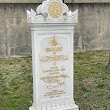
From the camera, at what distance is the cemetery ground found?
5168 millimetres

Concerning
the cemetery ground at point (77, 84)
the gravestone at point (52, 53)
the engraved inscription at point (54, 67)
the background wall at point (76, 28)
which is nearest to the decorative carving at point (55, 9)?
the gravestone at point (52, 53)

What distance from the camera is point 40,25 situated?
3980mm

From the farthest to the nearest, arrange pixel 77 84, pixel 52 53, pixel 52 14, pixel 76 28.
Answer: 1. pixel 76 28
2. pixel 77 84
3. pixel 52 53
4. pixel 52 14

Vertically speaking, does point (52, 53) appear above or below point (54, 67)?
above

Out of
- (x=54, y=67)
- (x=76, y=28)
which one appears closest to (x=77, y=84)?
(x=54, y=67)

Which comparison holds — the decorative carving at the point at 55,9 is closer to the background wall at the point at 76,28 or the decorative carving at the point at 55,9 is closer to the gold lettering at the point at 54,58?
the gold lettering at the point at 54,58

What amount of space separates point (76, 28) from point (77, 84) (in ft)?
17.9

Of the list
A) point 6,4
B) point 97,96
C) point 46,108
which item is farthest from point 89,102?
point 6,4

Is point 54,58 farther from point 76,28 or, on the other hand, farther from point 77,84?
point 76,28

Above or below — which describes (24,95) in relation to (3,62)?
below

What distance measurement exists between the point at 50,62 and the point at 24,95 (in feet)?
6.21

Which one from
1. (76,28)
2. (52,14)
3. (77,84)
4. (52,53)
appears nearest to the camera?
(52,14)

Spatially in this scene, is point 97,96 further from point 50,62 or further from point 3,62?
point 3,62

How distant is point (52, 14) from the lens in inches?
159
